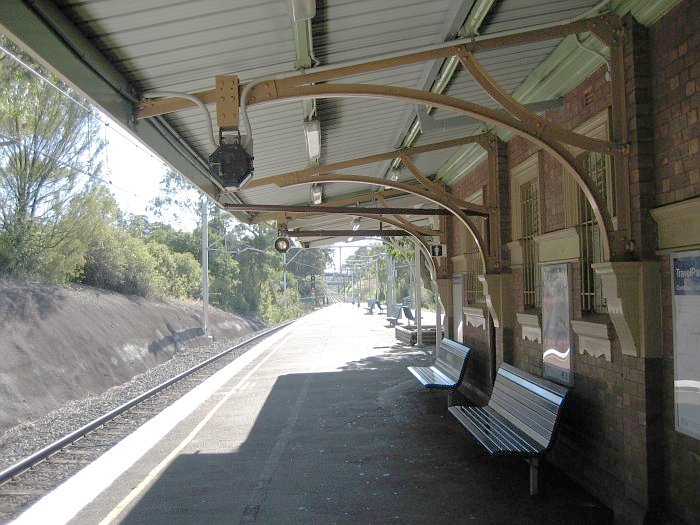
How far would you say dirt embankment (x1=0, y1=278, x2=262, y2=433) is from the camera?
11.8 m

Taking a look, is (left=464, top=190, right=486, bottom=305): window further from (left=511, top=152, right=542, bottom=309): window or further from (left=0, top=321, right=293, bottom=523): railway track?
(left=0, top=321, right=293, bottom=523): railway track

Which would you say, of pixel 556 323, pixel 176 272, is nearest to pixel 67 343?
pixel 556 323

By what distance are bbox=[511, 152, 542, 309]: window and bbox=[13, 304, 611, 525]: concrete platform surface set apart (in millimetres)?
1843

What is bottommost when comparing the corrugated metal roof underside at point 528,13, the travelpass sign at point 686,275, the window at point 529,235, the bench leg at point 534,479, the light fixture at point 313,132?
the bench leg at point 534,479

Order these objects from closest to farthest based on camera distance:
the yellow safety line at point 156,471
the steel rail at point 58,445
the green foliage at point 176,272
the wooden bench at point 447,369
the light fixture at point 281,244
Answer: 1. the yellow safety line at point 156,471
2. the steel rail at point 58,445
3. the wooden bench at point 447,369
4. the light fixture at point 281,244
5. the green foliage at point 176,272

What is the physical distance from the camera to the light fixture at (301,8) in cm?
349

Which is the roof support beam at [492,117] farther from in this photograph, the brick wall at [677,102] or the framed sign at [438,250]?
the framed sign at [438,250]

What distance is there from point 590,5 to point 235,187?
2.94 m

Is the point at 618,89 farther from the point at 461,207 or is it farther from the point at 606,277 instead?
the point at 461,207

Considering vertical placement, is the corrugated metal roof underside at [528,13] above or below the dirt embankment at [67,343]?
above

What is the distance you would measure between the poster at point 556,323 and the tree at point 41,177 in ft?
49.9

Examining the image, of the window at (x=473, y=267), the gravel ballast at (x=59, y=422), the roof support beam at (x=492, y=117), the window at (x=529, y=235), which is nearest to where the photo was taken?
the roof support beam at (x=492, y=117)

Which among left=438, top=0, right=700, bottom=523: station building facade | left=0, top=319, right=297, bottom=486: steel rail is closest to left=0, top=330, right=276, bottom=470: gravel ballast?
left=0, top=319, right=297, bottom=486: steel rail

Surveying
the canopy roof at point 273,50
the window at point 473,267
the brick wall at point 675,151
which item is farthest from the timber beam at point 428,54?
the window at point 473,267
